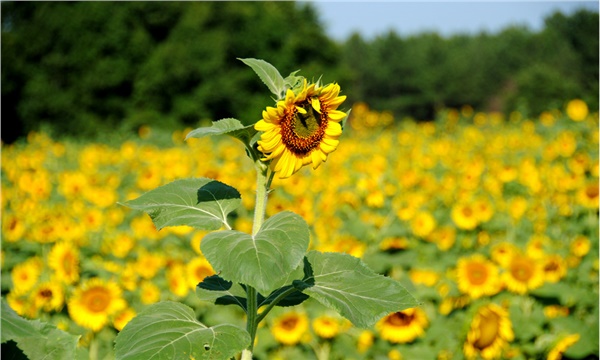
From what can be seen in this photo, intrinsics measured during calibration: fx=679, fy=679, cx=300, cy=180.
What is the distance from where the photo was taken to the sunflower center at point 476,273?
2713 mm

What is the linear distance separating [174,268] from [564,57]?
128 feet

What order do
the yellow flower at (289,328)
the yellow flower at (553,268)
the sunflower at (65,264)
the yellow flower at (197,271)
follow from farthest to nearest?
1. the yellow flower at (553,268)
2. the yellow flower at (197,271)
3. the yellow flower at (289,328)
4. the sunflower at (65,264)

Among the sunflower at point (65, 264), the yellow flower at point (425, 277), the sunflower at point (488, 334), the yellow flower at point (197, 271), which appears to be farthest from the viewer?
the yellow flower at point (425, 277)

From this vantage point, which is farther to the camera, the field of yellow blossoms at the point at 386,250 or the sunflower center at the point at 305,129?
the field of yellow blossoms at the point at 386,250

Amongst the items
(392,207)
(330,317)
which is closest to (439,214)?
Answer: (392,207)

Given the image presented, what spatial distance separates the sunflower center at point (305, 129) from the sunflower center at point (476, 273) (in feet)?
5.97

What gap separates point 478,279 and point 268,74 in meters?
1.93

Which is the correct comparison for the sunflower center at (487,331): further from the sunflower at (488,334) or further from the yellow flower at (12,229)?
the yellow flower at (12,229)

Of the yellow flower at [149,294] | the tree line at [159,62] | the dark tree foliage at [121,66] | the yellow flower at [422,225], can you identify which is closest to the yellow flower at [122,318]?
the yellow flower at [149,294]

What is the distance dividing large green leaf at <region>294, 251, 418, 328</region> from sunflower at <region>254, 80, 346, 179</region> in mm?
160

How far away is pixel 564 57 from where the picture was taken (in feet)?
125

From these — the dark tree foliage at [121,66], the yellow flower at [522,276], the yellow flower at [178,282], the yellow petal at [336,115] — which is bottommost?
the dark tree foliage at [121,66]

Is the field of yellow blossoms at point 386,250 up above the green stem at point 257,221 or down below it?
below

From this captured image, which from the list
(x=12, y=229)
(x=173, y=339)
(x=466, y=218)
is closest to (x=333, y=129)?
(x=173, y=339)
